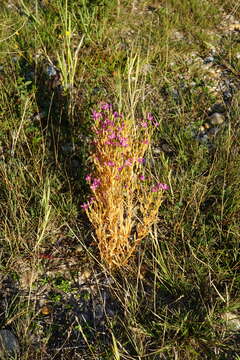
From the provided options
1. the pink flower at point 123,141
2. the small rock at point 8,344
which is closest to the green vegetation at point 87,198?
the small rock at point 8,344

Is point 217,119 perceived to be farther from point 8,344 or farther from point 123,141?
point 8,344

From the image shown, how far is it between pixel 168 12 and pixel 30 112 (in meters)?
2.20

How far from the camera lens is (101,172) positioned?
6.95 ft

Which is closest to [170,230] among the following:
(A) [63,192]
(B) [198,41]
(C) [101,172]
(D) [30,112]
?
(C) [101,172]

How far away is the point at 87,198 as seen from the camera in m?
2.53

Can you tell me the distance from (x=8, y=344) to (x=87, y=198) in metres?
1.05

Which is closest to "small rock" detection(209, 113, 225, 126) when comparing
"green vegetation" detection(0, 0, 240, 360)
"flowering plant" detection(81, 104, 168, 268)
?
"green vegetation" detection(0, 0, 240, 360)

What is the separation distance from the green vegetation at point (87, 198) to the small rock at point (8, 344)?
4cm

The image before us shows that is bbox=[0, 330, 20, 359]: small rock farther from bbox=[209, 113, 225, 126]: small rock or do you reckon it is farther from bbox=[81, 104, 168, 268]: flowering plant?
bbox=[209, 113, 225, 126]: small rock

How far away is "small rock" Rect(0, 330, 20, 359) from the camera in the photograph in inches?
72.1

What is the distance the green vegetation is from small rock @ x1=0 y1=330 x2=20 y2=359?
4cm

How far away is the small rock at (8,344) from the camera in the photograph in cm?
183

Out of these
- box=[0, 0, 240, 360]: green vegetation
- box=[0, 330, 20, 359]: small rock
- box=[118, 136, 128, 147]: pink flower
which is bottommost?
box=[0, 330, 20, 359]: small rock

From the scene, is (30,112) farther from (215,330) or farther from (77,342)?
(215,330)
